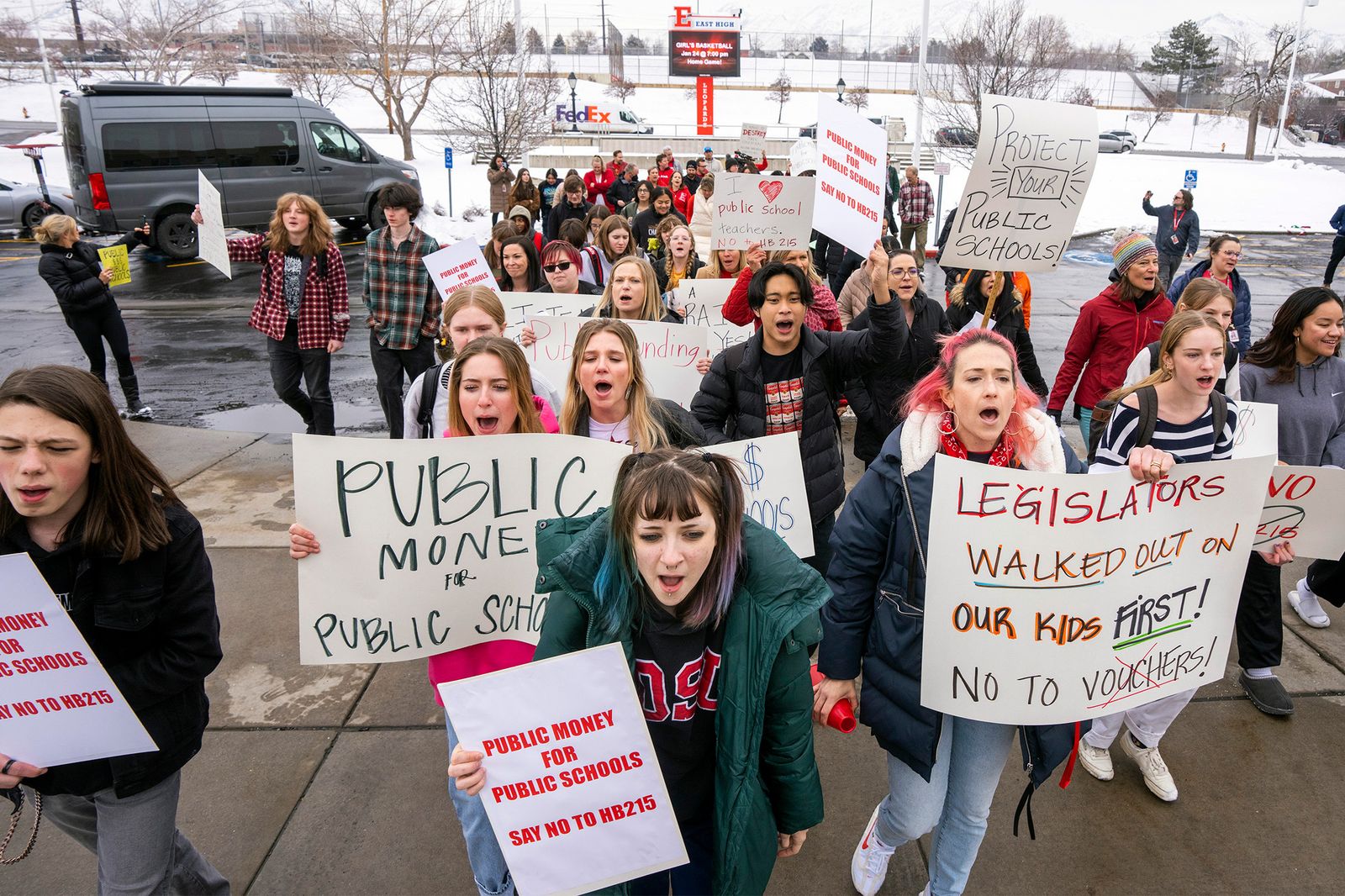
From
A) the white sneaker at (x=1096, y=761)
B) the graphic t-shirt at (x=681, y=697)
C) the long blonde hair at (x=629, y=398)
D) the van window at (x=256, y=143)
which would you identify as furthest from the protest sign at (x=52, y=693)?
the van window at (x=256, y=143)

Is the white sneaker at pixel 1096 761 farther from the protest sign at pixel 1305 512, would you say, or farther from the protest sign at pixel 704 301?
the protest sign at pixel 704 301

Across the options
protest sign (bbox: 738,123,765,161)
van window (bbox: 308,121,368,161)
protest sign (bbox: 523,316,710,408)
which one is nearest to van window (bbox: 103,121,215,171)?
van window (bbox: 308,121,368,161)

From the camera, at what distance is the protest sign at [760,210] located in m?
5.92

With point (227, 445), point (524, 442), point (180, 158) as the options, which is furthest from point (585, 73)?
point (524, 442)

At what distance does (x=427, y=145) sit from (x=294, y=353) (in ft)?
115

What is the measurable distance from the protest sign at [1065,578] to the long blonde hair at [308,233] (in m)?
4.86

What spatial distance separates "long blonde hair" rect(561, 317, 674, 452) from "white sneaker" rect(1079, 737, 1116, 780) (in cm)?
197

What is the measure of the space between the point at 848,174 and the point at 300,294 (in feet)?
12.0

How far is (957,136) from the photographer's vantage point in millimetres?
31688

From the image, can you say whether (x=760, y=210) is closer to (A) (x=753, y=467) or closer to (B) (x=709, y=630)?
(A) (x=753, y=467)

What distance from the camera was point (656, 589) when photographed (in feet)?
6.44

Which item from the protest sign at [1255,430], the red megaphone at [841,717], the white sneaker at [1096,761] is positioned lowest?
the white sneaker at [1096,761]

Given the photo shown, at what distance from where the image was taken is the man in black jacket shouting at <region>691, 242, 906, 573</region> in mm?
3555

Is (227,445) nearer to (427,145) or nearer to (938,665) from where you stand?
(938,665)
